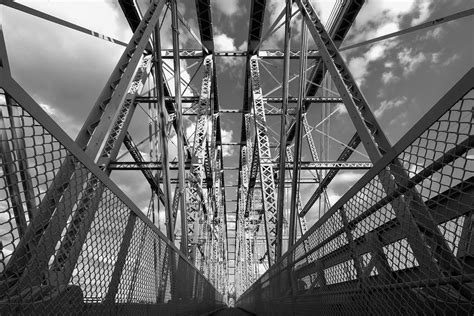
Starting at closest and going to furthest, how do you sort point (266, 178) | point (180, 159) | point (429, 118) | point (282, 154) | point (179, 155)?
point (429, 118)
point (282, 154)
point (180, 159)
point (179, 155)
point (266, 178)

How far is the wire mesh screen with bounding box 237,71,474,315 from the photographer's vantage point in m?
1.29

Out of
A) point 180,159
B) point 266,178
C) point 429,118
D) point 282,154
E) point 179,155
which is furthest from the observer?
point 266,178

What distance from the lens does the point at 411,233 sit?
166 centimetres

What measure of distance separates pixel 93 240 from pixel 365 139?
3.66 metres

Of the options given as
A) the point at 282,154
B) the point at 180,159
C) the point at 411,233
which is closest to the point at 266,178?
the point at 282,154

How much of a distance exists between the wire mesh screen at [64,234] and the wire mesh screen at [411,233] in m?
1.74

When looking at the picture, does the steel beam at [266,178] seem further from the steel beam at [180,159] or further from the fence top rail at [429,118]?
the fence top rail at [429,118]

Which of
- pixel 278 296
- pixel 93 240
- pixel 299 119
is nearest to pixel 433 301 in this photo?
pixel 93 240

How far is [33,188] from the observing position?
1.33m

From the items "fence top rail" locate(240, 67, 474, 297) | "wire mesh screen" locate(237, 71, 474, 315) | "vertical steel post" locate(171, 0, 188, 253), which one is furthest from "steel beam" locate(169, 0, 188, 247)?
"fence top rail" locate(240, 67, 474, 297)

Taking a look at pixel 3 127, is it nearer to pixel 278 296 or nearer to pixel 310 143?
pixel 278 296

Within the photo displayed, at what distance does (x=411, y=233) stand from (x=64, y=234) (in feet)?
6.16

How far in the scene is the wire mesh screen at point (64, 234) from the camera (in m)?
1.22

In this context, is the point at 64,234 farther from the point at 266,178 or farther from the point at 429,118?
the point at 266,178
